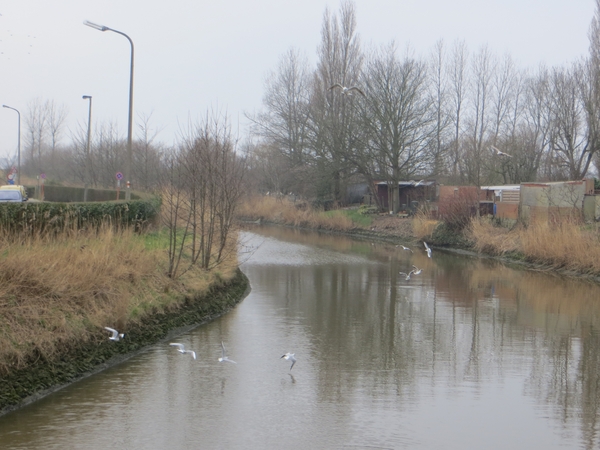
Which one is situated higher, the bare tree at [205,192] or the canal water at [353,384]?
the bare tree at [205,192]

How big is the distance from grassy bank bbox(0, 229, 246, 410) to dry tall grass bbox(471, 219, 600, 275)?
1486cm

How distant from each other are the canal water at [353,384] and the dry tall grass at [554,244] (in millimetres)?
6089

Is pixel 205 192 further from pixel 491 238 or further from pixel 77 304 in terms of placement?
pixel 491 238

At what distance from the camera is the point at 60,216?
15.2 m

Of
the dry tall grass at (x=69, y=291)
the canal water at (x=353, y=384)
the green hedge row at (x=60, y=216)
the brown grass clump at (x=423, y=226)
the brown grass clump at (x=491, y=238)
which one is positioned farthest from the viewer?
the brown grass clump at (x=423, y=226)

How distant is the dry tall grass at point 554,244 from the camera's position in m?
25.2

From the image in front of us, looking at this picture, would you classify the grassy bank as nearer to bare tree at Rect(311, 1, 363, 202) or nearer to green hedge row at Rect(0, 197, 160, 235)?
green hedge row at Rect(0, 197, 160, 235)

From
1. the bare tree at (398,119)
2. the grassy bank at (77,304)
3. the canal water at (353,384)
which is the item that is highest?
the bare tree at (398,119)

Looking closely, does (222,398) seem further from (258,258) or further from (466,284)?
(258,258)

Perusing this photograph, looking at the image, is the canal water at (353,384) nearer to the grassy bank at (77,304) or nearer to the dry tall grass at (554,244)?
the grassy bank at (77,304)

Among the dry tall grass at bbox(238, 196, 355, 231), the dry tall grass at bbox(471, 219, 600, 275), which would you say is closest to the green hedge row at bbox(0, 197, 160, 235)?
the dry tall grass at bbox(471, 219, 600, 275)

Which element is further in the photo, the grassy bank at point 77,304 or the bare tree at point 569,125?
the bare tree at point 569,125

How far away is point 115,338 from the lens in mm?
10891

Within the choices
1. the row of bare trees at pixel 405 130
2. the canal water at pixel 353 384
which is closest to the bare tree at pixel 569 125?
the row of bare trees at pixel 405 130
